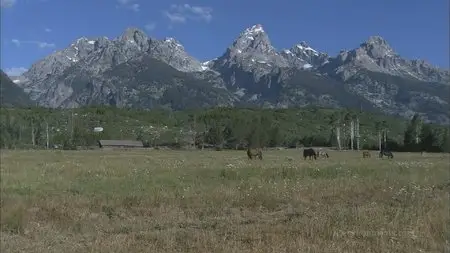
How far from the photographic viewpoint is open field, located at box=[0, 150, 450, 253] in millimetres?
11227

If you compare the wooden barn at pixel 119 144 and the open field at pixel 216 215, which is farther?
the wooden barn at pixel 119 144

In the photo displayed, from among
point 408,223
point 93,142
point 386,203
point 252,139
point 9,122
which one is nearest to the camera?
point 408,223

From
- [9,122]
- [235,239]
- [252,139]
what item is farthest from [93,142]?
[235,239]

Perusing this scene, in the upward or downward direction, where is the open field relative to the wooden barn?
downward

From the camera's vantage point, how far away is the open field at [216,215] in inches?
442

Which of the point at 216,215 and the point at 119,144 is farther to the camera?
the point at 119,144

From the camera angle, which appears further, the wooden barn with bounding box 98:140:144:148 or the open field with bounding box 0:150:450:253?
the wooden barn with bounding box 98:140:144:148

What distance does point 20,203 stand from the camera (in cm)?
1830

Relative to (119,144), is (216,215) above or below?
below

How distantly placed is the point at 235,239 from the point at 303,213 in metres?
4.01

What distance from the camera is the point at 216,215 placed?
16.4 m

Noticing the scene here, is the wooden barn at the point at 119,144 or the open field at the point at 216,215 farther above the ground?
the wooden barn at the point at 119,144

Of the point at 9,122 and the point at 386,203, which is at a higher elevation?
the point at 9,122

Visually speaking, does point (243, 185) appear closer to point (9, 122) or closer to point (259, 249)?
point (259, 249)
